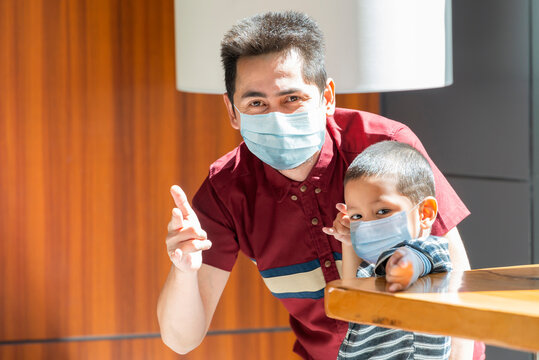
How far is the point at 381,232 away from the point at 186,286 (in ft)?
1.55

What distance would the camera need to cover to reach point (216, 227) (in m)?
1.65

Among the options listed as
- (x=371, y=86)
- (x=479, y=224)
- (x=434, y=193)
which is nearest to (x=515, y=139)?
(x=479, y=224)

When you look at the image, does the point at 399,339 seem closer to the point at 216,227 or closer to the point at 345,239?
the point at 345,239

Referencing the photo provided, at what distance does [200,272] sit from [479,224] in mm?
1014

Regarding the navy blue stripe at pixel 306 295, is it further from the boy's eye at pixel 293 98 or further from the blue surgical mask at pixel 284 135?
the boy's eye at pixel 293 98

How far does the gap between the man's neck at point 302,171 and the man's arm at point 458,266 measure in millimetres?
350

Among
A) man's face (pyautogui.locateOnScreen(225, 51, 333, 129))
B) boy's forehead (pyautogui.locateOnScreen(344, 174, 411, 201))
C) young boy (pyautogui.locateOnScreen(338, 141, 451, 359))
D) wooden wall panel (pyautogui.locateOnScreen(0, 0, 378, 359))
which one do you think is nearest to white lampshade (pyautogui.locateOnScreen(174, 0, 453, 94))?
man's face (pyautogui.locateOnScreen(225, 51, 333, 129))

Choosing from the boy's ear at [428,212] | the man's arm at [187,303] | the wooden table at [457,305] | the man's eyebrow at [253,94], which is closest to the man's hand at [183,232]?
the man's arm at [187,303]

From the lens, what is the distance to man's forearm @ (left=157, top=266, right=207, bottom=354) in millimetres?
1572

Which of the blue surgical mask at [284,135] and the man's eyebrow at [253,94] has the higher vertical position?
the man's eyebrow at [253,94]

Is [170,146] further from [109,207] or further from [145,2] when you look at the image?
[145,2]

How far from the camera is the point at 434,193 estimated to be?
1426 millimetres

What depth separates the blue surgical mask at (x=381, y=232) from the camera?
133 cm

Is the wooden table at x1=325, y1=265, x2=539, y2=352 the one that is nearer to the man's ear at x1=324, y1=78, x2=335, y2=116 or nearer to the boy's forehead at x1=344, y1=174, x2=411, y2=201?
the boy's forehead at x1=344, y1=174, x2=411, y2=201
